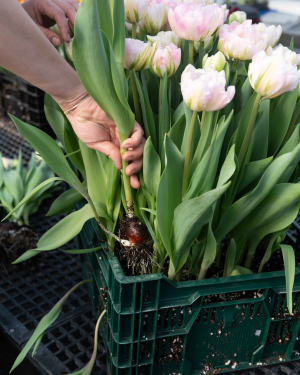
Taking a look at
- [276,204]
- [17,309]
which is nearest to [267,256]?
[276,204]

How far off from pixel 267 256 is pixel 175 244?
19 centimetres

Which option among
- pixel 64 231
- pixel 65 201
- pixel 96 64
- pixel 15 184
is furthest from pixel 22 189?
pixel 96 64

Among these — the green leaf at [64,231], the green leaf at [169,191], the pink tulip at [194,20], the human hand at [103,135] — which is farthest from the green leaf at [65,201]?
the pink tulip at [194,20]

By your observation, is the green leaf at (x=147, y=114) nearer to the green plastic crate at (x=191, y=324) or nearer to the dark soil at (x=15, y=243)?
the green plastic crate at (x=191, y=324)

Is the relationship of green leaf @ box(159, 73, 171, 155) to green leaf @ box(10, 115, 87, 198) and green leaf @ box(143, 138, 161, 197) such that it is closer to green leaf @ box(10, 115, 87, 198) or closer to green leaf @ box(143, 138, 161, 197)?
green leaf @ box(143, 138, 161, 197)

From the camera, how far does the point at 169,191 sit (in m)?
0.61

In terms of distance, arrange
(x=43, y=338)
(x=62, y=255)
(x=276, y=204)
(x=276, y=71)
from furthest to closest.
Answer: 1. (x=62, y=255)
2. (x=43, y=338)
3. (x=276, y=204)
4. (x=276, y=71)

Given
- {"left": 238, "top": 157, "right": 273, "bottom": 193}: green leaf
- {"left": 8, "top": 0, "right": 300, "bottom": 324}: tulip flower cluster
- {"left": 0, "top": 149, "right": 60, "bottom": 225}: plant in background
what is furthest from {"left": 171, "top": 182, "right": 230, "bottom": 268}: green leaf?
{"left": 0, "top": 149, "right": 60, "bottom": 225}: plant in background

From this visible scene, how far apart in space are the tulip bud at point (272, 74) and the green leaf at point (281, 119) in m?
0.14

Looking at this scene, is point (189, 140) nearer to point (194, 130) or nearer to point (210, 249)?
point (194, 130)

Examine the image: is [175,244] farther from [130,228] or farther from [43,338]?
[43,338]

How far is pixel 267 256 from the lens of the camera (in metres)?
0.73

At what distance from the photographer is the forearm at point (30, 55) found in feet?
1.75

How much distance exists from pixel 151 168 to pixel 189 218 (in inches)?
4.4
